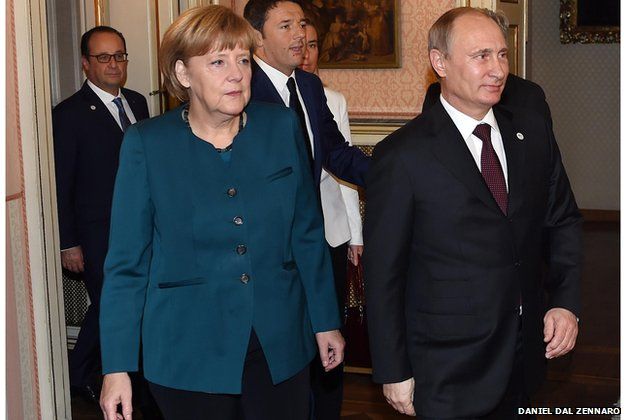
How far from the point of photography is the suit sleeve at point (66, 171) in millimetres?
4711

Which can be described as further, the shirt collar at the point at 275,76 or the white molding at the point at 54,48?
the white molding at the point at 54,48

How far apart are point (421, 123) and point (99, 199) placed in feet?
8.40

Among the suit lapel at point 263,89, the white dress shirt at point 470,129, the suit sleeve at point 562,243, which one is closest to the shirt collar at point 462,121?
the white dress shirt at point 470,129

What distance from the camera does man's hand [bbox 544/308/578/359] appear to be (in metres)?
2.62

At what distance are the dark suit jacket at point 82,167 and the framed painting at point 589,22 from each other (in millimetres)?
6142

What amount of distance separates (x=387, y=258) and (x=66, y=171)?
2.64 metres

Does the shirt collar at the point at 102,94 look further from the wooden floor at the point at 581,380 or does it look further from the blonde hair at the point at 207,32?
the blonde hair at the point at 207,32

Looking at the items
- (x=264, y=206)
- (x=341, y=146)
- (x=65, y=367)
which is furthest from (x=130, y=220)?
(x=65, y=367)

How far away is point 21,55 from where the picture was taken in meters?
3.65

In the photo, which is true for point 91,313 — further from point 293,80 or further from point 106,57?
point 293,80

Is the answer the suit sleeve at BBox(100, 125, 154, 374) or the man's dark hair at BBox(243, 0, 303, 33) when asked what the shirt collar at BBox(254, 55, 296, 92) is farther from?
the suit sleeve at BBox(100, 125, 154, 374)

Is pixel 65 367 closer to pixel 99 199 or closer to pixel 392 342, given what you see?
pixel 99 199

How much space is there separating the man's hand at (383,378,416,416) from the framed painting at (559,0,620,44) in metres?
7.81

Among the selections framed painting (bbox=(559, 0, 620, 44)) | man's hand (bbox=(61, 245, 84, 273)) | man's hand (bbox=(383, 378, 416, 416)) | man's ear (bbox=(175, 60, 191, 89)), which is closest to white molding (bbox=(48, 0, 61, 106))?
man's hand (bbox=(61, 245, 84, 273))
